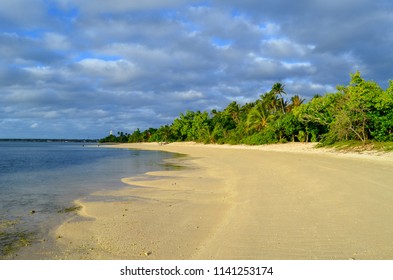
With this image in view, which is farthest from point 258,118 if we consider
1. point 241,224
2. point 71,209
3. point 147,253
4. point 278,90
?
point 147,253

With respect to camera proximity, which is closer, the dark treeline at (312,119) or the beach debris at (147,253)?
the beach debris at (147,253)

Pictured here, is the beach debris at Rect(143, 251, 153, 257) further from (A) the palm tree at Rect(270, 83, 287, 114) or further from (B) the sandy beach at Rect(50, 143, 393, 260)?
(A) the palm tree at Rect(270, 83, 287, 114)

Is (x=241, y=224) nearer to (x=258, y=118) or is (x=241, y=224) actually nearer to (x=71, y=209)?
(x=71, y=209)

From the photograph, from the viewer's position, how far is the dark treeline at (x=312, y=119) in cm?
2917

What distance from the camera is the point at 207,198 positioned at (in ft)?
35.1

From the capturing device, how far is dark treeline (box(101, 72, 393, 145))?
2917cm

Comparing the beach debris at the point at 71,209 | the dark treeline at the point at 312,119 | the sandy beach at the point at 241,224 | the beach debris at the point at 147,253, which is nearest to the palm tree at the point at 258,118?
the dark treeline at the point at 312,119

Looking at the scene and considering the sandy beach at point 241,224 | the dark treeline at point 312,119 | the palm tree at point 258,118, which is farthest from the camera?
the palm tree at point 258,118

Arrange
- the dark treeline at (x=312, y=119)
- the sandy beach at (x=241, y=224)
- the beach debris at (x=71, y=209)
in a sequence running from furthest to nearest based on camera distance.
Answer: the dark treeline at (x=312, y=119) < the beach debris at (x=71, y=209) < the sandy beach at (x=241, y=224)

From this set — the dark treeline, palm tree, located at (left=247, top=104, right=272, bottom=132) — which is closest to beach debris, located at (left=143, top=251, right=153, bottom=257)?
the dark treeline

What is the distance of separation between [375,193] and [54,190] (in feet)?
40.7

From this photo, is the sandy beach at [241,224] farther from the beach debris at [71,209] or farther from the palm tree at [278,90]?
the palm tree at [278,90]

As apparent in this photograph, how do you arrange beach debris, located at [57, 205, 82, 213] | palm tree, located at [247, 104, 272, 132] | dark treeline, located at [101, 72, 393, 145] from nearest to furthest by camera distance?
beach debris, located at [57, 205, 82, 213]
dark treeline, located at [101, 72, 393, 145]
palm tree, located at [247, 104, 272, 132]
